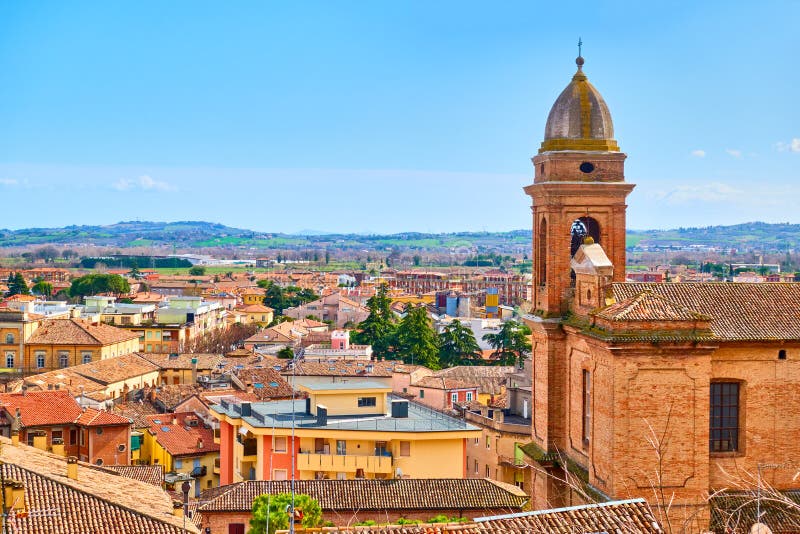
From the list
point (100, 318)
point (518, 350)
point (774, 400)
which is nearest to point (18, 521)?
point (774, 400)

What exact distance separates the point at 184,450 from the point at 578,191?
22.3m

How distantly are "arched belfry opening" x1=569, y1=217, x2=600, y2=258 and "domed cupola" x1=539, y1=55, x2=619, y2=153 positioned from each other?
175cm

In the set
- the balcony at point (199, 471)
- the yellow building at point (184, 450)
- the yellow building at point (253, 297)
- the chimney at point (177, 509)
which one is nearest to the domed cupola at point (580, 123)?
the chimney at point (177, 509)

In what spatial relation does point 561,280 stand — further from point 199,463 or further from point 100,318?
point 100,318

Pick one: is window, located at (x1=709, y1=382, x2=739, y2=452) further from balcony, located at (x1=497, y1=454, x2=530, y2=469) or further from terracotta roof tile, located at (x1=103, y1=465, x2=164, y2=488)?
terracotta roof tile, located at (x1=103, y1=465, x2=164, y2=488)

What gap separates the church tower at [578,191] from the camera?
85.4ft

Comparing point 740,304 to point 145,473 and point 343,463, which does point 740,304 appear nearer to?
point 343,463

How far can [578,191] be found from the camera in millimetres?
26000

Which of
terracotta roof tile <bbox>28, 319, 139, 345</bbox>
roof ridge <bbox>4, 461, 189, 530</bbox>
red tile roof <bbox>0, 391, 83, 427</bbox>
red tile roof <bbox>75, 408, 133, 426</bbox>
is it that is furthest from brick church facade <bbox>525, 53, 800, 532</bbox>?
terracotta roof tile <bbox>28, 319, 139, 345</bbox>

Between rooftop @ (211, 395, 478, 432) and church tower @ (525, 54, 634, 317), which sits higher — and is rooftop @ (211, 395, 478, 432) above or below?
below

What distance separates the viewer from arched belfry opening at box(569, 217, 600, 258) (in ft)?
85.9

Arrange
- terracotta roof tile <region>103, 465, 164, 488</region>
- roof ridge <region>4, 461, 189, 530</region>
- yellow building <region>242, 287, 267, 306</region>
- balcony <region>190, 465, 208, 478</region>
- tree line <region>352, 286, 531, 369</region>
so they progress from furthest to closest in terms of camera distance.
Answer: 1. yellow building <region>242, 287, 267, 306</region>
2. tree line <region>352, 286, 531, 369</region>
3. balcony <region>190, 465, 208, 478</region>
4. terracotta roof tile <region>103, 465, 164, 488</region>
5. roof ridge <region>4, 461, 189, 530</region>

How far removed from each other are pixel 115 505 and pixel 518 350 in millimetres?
50776

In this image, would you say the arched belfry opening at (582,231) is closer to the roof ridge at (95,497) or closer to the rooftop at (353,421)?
the rooftop at (353,421)
